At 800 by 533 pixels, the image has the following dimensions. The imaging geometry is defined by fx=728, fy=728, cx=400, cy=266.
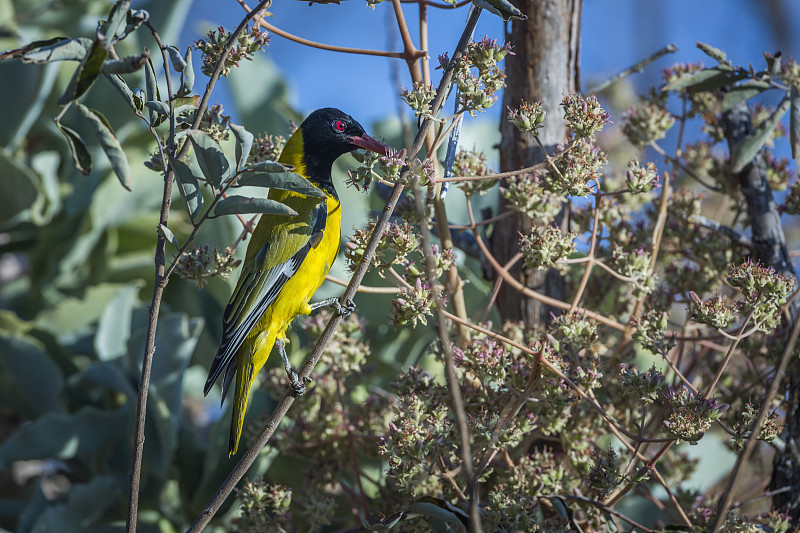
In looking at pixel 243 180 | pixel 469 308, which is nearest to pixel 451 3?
pixel 243 180

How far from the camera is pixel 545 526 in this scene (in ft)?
2.56

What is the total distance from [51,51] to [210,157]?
15 cm

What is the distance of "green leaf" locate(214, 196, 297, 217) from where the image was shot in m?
0.65

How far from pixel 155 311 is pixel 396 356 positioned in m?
0.94

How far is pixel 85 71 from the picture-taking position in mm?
586

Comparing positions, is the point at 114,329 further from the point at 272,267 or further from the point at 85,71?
the point at 85,71

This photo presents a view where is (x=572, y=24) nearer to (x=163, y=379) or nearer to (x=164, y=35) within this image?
(x=163, y=379)

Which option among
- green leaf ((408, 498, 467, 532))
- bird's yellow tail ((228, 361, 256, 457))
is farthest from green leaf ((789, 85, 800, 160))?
bird's yellow tail ((228, 361, 256, 457))

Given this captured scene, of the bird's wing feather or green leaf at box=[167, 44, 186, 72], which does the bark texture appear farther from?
green leaf at box=[167, 44, 186, 72]

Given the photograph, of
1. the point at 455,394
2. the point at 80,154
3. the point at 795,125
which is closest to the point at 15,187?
the point at 80,154

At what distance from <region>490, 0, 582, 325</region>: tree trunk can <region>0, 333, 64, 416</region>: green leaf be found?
0.86m

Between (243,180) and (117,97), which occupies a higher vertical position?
(117,97)

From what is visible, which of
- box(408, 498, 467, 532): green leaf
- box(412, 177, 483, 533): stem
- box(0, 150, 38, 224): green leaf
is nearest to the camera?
box(412, 177, 483, 533): stem

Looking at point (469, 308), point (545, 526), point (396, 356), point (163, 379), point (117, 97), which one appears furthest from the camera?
point (117, 97)
